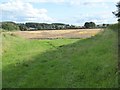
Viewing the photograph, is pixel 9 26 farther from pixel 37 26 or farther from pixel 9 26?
pixel 37 26

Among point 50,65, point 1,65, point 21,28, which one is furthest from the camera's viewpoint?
point 21,28

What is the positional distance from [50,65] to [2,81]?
13.8 ft

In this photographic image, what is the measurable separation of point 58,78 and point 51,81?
570mm

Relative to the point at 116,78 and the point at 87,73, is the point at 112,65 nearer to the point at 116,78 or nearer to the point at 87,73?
the point at 87,73

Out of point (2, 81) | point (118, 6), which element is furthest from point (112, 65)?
point (118, 6)

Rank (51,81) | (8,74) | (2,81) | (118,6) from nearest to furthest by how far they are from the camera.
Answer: (51,81) < (2,81) < (8,74) < (118,6)

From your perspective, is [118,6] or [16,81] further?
[118,6]

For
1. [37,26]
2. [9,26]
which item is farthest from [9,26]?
[37,26]

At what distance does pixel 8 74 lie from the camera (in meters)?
16.9

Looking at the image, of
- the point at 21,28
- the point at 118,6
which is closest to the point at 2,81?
the point at 118,6

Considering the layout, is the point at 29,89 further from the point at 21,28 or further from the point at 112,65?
the point at 21,28

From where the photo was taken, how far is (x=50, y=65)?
18703 mm

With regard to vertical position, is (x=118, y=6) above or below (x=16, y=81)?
above

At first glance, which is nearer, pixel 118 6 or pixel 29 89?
pixel 29 89
